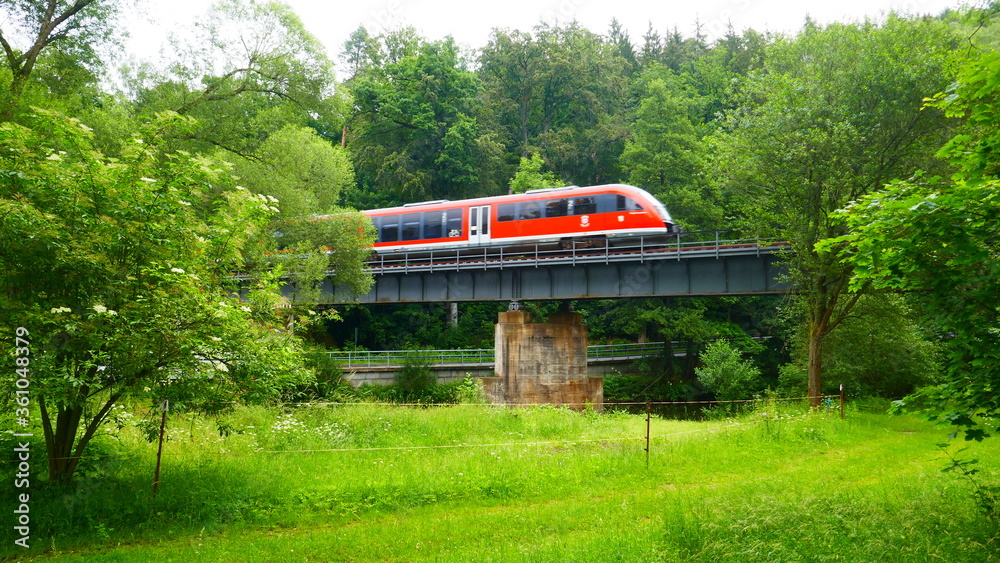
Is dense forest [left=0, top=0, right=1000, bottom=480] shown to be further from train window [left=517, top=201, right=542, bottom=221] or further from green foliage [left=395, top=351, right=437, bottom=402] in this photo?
train window [left=517, top=201, right=542, bottom=221]

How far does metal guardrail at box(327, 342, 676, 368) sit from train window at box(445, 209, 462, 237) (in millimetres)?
7018

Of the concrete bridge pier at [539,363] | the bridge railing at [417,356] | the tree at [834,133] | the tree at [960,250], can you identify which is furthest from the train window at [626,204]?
the tree at [960,250]

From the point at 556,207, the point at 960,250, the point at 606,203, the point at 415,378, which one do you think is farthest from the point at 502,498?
the point at 415,378

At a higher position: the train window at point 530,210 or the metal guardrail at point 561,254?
the train window at point 530,210

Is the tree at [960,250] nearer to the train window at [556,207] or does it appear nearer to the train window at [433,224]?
the train window at [556,207]

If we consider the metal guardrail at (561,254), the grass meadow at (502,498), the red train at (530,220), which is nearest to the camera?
the grass meadow at (502,498)

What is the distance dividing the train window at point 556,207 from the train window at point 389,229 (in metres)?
8.32

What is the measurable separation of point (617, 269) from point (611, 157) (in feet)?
89.4

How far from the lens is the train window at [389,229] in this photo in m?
34.0

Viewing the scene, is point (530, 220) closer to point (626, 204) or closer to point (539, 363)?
point (626, 204)

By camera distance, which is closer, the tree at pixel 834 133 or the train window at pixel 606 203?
the tree at pixel 834 133

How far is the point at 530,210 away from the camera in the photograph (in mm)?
30875

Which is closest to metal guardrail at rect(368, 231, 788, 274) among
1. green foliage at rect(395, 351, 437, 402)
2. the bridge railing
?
green foliage at rect(395, 351, 437, 402)

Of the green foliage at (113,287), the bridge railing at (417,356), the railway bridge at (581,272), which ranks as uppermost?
the railway bridge at (581,272)
